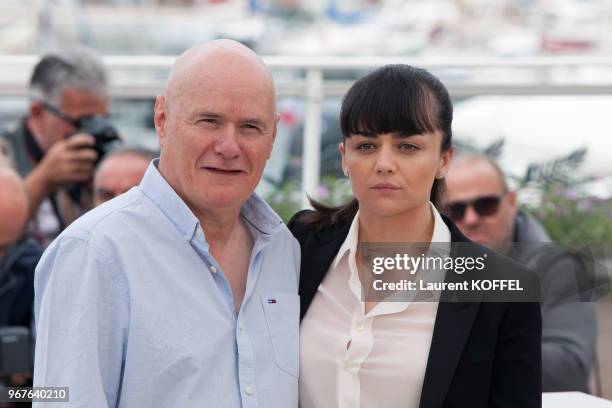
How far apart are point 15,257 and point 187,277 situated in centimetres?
156

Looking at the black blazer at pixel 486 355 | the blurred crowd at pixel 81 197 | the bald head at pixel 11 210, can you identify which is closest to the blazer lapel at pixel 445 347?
the black blazer at pixel 486 355

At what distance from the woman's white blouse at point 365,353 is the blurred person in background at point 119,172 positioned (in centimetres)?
153

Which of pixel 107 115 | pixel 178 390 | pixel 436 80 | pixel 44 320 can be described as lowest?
pixel 178 390

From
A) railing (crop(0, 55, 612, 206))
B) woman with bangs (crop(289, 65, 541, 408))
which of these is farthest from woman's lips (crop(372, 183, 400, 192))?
railing (crop(0, 55, 612, 206))

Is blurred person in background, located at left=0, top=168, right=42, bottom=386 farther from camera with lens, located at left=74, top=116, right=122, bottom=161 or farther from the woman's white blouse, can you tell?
the woman's white blouse

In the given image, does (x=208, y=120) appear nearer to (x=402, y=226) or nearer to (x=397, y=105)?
(x=397, y=105)

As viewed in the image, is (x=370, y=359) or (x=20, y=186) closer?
(x=370, y=359)

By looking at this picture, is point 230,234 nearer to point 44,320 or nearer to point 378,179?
point 378,179

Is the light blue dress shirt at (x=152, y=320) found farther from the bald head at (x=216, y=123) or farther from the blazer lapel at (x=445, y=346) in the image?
the blazer lapel at (x=445, y=346)

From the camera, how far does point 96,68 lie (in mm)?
4492

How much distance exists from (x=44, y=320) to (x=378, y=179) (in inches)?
34.5

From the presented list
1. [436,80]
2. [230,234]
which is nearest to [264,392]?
[230,234]

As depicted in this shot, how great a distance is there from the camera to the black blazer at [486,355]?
246cm

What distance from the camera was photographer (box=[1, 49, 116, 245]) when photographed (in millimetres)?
4227
